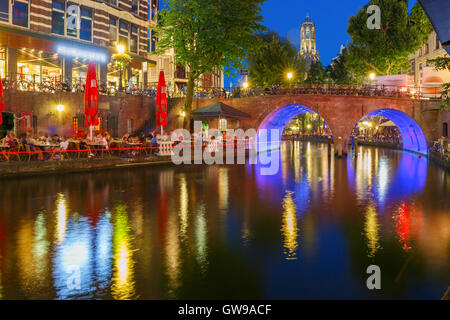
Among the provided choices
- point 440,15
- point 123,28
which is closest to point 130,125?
point 123,28

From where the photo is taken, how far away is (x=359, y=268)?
722 centimetres

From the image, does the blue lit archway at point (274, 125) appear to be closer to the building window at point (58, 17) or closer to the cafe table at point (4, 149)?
the building window at point (58, 17)

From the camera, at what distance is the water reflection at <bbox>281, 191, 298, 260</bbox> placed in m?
8.18

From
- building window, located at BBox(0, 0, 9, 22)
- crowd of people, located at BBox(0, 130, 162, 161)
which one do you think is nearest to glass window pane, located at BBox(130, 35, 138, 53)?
building window, located at BBox(0, 0, 9, 22)

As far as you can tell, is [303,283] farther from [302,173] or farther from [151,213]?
[302,173]

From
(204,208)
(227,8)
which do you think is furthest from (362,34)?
(204,208)

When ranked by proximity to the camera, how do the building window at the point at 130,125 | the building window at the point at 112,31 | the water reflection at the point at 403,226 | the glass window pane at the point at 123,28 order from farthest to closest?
the glass window pane at the point at 123,28
the building window at the point at 112,31
the building window at the point at 130,125
the water reflection at the point at 403,226

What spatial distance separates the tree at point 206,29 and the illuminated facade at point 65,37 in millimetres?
4227

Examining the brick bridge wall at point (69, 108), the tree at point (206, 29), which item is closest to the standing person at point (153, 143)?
the tree at point (206, 29)

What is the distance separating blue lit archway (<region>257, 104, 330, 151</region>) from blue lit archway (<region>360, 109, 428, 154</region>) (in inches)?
278

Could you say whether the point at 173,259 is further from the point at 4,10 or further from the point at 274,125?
the point at 274,125

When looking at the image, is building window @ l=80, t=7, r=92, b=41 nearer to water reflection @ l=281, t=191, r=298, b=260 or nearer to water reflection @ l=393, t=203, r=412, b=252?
water reflection @ l=281, t=191, r=298, b=260

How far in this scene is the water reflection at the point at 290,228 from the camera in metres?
8.18

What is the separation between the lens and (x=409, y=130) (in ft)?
147
